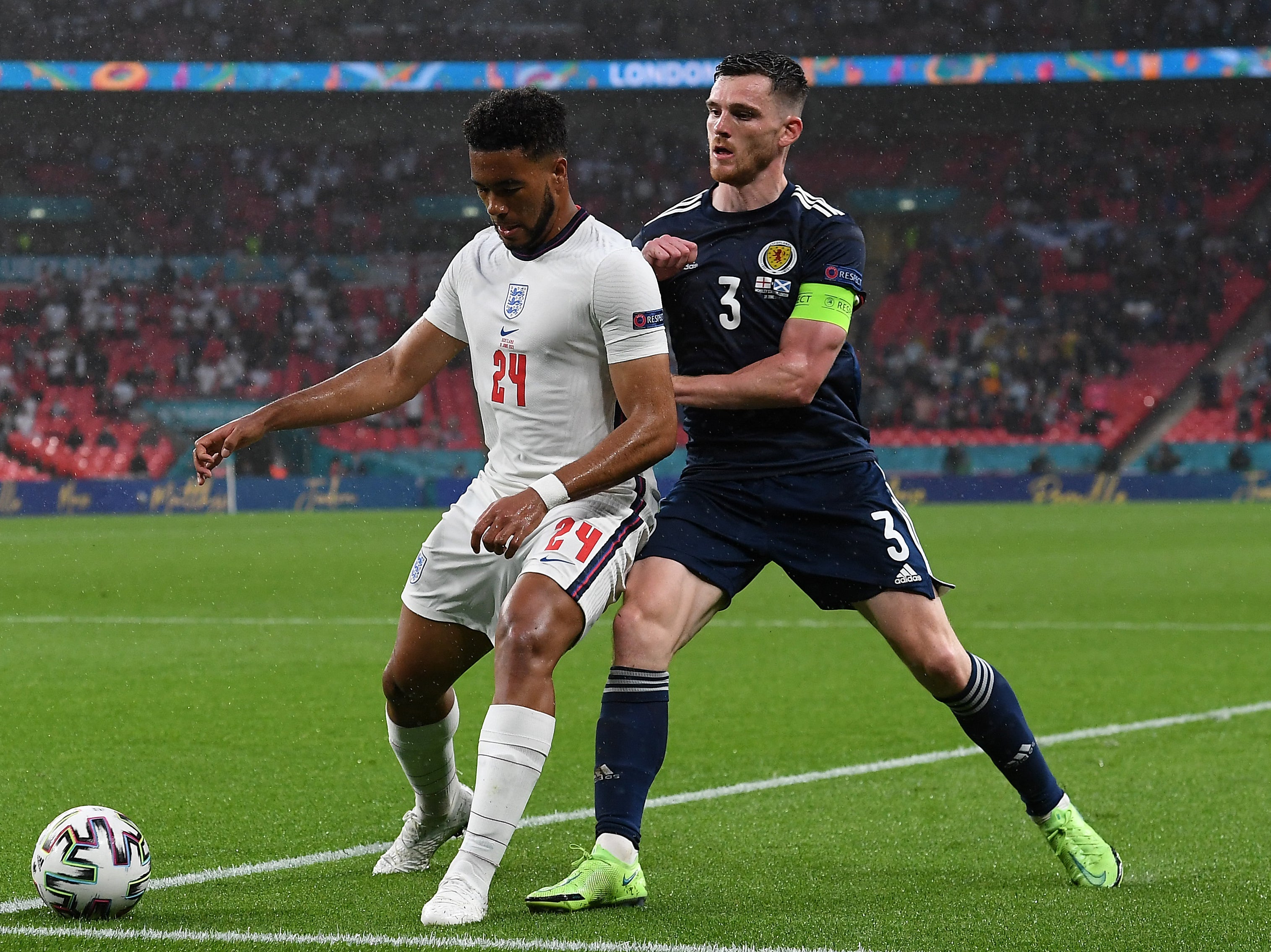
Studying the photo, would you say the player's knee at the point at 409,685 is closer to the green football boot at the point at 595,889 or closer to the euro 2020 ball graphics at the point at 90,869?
the green football boot at the point at 595,889

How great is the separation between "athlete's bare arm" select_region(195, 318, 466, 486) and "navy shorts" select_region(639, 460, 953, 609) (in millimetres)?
735

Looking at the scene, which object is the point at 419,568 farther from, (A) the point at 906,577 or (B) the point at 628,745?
(A) the point at 906,577

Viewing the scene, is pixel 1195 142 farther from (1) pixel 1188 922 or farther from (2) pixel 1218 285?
(1) pixel 1188 922

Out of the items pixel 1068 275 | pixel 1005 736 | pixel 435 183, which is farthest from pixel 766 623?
pixel 435 183

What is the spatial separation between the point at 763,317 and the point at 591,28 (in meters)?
30.1

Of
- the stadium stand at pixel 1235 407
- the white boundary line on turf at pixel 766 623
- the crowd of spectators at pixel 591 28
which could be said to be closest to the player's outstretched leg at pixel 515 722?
the white boundary line on turf at pixel 766 623

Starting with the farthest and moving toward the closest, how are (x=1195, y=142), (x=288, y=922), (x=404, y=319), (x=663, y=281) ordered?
1. (x=1195, y=142)
2. (x=404, y=319)
3. (x=663, y=281)
4. (x=288, y=922)

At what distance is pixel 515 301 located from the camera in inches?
151

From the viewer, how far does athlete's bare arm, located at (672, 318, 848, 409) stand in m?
4.00

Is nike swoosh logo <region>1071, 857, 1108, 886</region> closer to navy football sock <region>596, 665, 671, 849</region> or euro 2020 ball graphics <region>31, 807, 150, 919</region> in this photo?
navy football sock <region>596, 665, 671, 849</region>

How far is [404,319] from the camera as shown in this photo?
105 ft

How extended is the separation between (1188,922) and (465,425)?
2694cm

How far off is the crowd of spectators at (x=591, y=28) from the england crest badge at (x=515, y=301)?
2888 cm

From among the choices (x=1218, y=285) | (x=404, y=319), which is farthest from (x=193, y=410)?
(x=1218, y=285)
